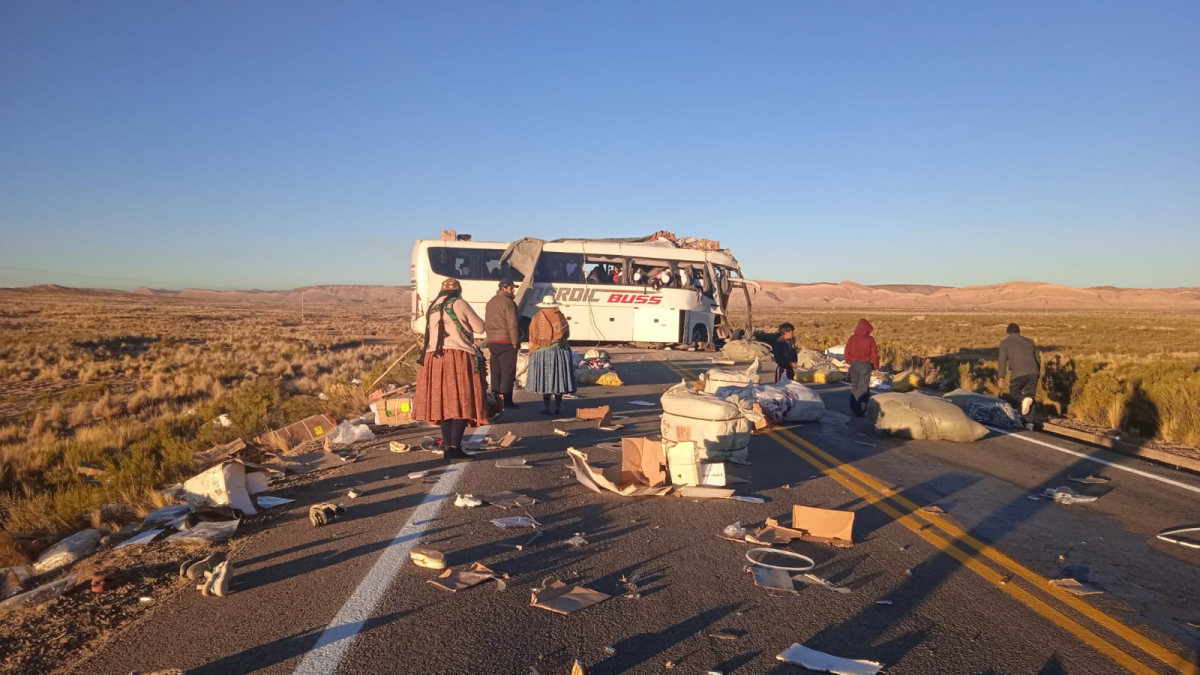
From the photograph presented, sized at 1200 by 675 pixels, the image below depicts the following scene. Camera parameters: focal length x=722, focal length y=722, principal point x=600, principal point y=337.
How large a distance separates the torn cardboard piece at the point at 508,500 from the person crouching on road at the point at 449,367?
131cm

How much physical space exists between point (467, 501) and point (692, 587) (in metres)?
2.34

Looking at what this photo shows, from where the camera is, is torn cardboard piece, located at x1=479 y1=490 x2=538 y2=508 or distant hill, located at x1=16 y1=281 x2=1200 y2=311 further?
distant hill, located at x1=16 y1=281 x2=1200 y2=311

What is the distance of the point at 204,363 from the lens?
25.1m

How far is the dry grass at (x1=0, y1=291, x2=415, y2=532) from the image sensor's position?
7.81m

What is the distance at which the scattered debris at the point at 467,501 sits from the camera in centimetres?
586

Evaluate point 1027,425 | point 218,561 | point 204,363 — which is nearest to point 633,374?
point 1027,425

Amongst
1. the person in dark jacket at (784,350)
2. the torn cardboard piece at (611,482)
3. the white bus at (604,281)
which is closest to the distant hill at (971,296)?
the white bus at (604,281)

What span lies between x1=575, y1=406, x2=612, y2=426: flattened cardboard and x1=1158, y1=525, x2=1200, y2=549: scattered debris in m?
6.11

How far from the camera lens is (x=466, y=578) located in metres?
4.32

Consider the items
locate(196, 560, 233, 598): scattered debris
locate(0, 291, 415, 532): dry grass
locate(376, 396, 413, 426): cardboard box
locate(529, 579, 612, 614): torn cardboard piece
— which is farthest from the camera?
locate(376, 396, 413, 426): cardboard box

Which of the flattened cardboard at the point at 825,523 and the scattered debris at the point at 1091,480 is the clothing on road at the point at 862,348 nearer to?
the scattered debris at the point at 1091,480

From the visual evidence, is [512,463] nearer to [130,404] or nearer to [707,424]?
[707,424]

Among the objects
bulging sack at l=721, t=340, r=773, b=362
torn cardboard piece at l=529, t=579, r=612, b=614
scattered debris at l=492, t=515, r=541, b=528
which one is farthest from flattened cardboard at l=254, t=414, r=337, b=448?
bulging sack at l=721, t=340, r=773, b=362

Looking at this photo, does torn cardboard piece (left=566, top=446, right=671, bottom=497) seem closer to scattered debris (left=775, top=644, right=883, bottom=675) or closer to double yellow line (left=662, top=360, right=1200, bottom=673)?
double yellow line (left=662, top=360, right=1200, bottom=673)
